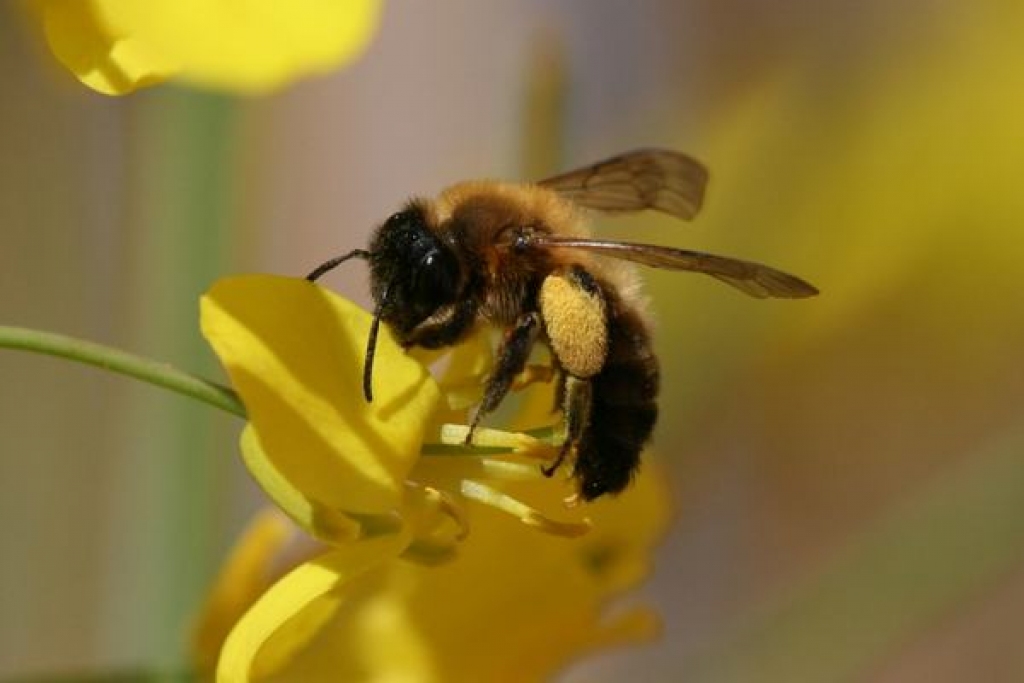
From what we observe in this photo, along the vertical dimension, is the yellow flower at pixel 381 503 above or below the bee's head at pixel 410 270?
below

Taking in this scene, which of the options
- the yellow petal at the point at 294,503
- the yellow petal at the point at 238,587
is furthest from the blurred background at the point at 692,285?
the yellow petal at the point at 294,503

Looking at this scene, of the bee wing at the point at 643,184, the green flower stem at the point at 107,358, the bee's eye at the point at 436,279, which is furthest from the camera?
the bee wing at the point at 643,184

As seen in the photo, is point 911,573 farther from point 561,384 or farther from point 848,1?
point 848,1

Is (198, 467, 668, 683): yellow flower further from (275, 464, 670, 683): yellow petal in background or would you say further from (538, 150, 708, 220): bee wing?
(538, 150, 708, 220): bee wing

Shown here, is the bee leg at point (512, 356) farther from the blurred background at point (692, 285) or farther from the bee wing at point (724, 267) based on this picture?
the blurred background at point (692, 285)

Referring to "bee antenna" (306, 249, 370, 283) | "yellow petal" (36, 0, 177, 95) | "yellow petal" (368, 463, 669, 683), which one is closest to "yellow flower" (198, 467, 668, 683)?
"yellow petal" (368, 463, 669, 683)
